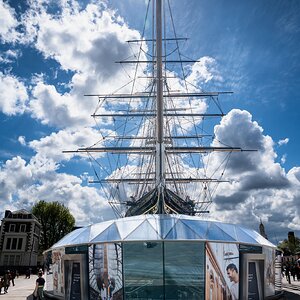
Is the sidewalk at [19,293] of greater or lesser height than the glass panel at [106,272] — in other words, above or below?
below

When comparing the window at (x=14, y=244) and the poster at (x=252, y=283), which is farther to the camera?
the window at (x=14, y=244)

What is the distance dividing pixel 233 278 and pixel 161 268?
2981mm

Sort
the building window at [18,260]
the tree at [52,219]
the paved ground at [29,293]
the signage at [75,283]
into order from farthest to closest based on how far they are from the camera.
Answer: the tree at [52,219] → the building window at [18,260] → the paved ground at [29,293] → the signage at [75,283]

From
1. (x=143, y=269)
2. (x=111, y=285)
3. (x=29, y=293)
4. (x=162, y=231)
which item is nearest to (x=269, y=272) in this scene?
(x=162, y=231)

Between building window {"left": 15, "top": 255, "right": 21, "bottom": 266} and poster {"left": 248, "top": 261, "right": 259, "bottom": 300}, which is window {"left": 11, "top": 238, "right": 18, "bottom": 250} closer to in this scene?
building window {"left": 15, "top": 255, "right": 21, "bottom": 266}

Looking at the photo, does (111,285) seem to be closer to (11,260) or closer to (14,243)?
(11,260)

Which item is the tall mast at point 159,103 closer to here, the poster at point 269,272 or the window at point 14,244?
the poster at point 269,272

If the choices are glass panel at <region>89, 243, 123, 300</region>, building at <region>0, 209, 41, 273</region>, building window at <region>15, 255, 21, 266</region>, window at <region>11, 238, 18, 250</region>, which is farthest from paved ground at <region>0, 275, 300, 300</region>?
window at <region>11, 238, 18, 250</region>

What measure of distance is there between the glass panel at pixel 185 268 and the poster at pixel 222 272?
0.96 feet

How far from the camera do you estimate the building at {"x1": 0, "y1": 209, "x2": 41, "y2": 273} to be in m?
54.3

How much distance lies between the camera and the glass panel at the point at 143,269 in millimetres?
12234

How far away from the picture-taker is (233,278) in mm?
12836

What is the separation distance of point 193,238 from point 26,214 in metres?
51.5

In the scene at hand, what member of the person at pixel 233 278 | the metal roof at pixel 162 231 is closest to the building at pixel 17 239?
the metal roof at pixel 162 231
